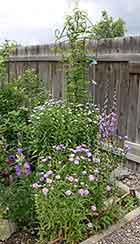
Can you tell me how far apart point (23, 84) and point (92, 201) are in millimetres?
2830

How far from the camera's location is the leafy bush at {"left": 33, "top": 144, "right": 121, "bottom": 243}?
2.70m

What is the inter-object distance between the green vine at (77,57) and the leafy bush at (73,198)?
4.84 ft

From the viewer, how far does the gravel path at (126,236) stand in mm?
2865

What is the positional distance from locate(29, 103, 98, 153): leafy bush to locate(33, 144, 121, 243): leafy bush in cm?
49

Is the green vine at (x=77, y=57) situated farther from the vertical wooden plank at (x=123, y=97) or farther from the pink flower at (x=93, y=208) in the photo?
the pink flower at (x=93, y=208)

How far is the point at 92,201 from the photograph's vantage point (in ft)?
9.62

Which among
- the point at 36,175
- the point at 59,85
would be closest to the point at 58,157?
the point at 36,175

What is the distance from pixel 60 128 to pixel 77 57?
1.27 metres

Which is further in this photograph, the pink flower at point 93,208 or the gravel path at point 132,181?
the gravel path at point 132,181

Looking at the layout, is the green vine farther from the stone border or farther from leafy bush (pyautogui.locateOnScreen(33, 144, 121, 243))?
the stone border

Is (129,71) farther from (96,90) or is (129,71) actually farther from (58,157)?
(58,157)

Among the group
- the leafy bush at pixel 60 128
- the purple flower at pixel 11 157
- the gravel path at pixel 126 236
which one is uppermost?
the leafy bush at pixel 60 128

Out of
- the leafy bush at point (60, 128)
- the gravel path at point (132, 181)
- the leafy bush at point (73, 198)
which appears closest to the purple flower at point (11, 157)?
the leafy bush at point (60, 128)

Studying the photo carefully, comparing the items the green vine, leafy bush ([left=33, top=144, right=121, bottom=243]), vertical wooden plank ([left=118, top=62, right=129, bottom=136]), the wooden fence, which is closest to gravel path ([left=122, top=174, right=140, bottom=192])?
the wooden fence
